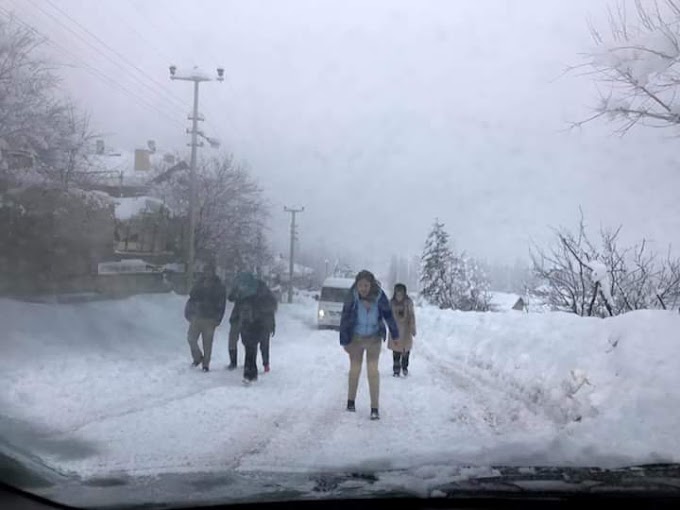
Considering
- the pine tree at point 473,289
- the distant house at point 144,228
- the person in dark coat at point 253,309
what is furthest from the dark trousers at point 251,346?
the pine tree at point 473,289

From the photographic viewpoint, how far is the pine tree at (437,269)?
10359 mm

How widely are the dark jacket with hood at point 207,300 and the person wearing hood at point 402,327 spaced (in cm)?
263

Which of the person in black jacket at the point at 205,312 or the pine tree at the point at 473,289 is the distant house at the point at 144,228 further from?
the pine tree at the point at 473,289

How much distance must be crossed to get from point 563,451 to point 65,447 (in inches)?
163

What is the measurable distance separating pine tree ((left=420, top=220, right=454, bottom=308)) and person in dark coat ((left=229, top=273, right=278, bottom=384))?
243 cm

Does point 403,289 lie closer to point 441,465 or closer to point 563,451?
point 563,451

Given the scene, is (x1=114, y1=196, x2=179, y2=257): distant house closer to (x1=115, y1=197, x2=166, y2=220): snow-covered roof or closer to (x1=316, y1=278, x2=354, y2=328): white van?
(x1=115, y1=197, x2=166, y2=220): snow-covered roof

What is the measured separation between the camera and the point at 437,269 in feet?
38.5

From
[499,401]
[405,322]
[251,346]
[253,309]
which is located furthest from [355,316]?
[405,322]

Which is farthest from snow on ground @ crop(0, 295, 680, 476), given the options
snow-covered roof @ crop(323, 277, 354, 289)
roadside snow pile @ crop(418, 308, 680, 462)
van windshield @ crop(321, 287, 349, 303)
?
snow-covered roof @ crop(323, 277, 354, 289)

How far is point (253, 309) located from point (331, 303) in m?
1.64

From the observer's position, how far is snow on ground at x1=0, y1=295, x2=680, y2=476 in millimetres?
5973

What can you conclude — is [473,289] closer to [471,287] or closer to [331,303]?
[471,287]

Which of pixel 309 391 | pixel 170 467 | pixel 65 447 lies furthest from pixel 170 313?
pixel 170 467
